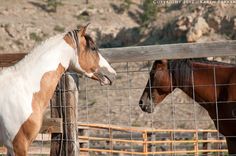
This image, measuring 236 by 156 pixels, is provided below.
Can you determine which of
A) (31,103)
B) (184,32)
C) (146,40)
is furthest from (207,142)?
(146,40)

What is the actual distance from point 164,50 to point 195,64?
1.11 meters

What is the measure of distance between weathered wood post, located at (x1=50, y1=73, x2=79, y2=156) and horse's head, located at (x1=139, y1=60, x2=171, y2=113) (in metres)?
0.93

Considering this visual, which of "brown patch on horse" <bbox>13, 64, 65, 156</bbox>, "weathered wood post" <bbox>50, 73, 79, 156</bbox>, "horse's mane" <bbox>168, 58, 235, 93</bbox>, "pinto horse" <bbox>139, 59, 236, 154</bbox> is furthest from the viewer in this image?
"horse's mane" <bbox>168, 58, 235, 93</bbox>

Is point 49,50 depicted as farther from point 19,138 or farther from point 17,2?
point 17,2

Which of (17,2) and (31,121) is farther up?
(17,2)

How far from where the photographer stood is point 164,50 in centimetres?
666

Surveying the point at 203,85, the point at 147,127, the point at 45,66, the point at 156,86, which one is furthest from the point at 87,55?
the point at 147,127

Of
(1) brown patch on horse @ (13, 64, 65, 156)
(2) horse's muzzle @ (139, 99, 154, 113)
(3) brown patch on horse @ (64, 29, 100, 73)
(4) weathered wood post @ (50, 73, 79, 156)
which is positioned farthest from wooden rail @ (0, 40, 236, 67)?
(2) horse's muzzle @ (139, 99, 154, 113)

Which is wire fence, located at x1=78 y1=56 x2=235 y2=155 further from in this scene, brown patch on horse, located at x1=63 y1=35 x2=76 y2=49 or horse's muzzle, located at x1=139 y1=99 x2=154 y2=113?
brown patch on horse, located at x1=63 y1=35 x2=76 y2=49

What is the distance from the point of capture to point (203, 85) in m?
7.57

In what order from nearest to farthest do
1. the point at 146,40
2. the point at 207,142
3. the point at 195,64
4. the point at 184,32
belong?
1. the point at 195,64
2. the point at 207,142
3. the point at 184,32
4. the point at 146,40

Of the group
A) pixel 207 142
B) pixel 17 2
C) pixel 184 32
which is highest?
pixel 17 2

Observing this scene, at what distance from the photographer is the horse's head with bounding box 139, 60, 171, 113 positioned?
7652 millimetres

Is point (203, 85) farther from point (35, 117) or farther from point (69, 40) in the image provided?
point (35, 117)
